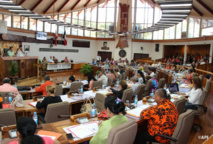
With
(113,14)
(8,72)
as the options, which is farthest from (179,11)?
(113,14)

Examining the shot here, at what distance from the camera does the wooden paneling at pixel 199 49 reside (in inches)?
767

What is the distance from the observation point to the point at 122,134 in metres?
2.03

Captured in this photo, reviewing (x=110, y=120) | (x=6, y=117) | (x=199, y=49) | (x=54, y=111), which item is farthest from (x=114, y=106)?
(x=199, y=49)

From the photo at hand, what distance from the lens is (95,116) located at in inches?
133

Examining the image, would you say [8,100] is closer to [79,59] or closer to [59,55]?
[59,55]

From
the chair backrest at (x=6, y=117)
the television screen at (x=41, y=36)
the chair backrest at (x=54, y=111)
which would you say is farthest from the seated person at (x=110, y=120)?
the television screen at (x=41, y=36)

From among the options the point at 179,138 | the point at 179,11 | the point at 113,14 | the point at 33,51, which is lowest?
the point at 179,138

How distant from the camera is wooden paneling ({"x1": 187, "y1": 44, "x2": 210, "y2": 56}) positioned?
19487 mm

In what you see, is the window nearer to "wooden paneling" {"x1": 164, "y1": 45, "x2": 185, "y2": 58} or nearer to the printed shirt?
"wooden paneling" {"x1": 164, "y1": 45, "x2": 185, "y2": 58}

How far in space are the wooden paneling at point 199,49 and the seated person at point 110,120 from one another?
1946cm

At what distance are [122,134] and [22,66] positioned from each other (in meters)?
10.1

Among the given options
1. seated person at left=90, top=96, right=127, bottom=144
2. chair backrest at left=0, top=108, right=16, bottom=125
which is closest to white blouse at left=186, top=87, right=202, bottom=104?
seated person at left=90, top=96, right=127, bottom=144

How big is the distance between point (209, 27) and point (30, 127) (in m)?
18.7

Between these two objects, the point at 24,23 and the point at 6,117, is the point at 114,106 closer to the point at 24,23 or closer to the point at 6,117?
the point at 6,117
